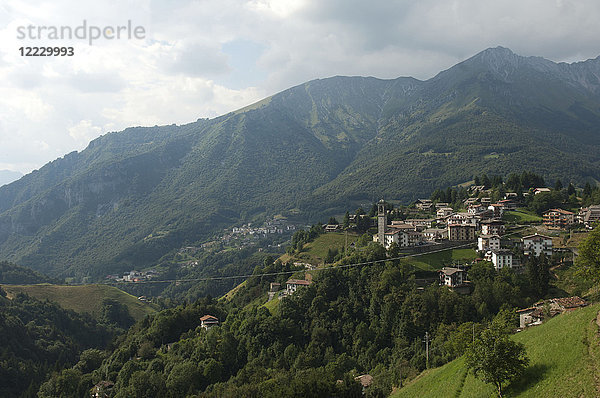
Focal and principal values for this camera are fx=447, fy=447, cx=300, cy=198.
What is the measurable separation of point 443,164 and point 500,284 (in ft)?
471

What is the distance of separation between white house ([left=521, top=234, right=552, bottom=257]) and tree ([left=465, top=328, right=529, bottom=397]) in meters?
32.4

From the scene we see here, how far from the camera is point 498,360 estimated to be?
23266 mm

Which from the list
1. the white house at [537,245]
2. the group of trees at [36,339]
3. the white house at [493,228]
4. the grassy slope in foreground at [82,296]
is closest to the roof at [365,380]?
the white house at [537,245]

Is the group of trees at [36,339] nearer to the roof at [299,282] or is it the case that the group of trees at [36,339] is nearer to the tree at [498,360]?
the roof at [299,282]

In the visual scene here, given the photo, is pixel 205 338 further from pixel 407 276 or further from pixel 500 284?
pixel 500 284

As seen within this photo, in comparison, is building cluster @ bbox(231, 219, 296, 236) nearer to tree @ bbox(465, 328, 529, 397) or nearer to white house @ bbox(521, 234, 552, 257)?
white house @ bbox(521, 234, 552, 257)

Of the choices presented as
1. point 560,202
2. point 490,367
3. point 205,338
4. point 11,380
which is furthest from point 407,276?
point 11,380

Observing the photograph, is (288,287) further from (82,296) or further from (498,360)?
(82,296)

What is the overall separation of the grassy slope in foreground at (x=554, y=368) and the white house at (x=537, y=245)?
24.8m

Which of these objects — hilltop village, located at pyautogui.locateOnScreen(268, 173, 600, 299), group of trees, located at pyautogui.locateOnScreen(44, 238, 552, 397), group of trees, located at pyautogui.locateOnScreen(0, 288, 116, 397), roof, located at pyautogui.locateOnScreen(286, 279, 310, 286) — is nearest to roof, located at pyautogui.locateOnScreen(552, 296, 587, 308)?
group of trees, located at pyautogui.locateOnScreen(44, 238, 552, 397)

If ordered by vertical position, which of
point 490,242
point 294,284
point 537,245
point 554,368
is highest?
point 490,242

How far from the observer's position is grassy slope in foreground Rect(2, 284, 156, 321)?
9344 centimetres

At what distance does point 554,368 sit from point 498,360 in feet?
9.22

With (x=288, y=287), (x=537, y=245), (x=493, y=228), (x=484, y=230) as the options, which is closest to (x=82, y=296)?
(x=288, y=287)
